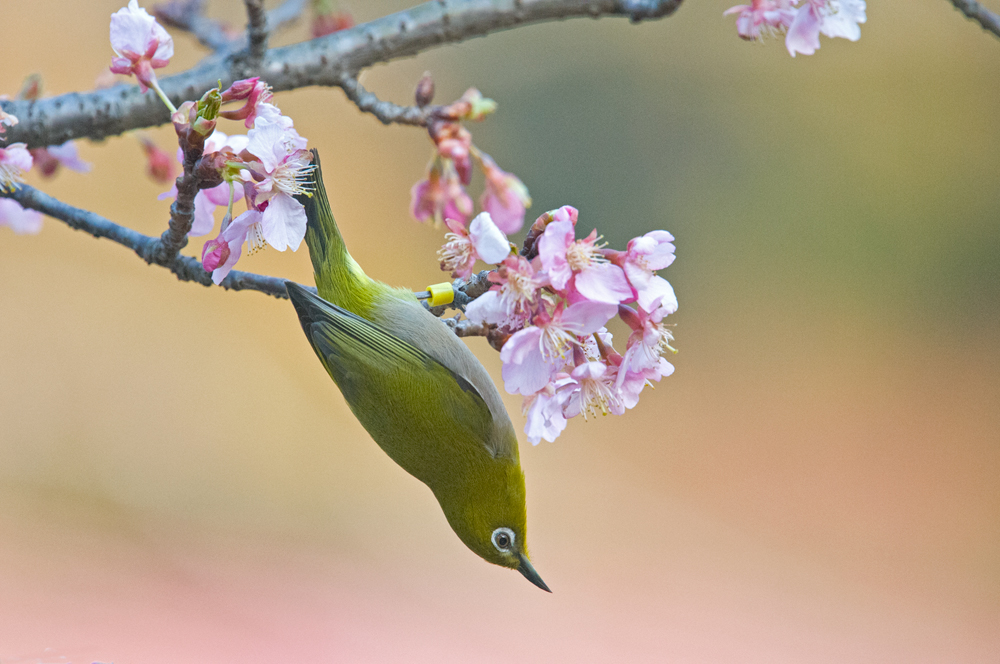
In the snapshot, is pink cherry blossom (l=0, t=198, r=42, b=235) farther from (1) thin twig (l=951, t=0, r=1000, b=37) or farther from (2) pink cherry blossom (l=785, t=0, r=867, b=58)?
(1) thin twig (l=951, t=0, r=1000, b=37)

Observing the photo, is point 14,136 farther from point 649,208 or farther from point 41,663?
point 649,208

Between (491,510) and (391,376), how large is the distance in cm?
17

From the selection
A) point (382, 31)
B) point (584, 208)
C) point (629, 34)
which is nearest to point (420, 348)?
point (382, 31)

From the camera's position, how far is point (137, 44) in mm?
680

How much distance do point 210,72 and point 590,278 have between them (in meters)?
0.64

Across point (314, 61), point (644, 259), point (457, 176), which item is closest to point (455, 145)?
point (457, 176)

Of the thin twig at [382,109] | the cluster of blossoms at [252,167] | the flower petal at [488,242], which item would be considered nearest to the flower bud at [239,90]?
the cluster of blossoms at [252,167]

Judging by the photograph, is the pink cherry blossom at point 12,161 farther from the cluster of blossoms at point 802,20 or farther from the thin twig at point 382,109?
the cluster of blossoms at point 802,20

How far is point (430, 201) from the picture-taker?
3.30 ft

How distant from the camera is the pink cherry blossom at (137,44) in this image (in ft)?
2.20

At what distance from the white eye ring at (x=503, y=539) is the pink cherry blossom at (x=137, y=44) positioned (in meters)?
0.54

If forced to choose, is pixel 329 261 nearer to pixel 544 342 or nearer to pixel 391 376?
pixel 391 376

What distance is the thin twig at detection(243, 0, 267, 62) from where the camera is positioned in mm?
848

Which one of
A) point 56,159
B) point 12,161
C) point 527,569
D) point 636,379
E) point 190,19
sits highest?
point 190,19
